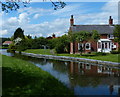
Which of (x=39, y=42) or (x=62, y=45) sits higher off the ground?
(x=39, y=42)

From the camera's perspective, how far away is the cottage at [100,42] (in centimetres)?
3753

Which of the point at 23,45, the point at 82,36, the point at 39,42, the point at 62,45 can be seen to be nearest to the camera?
the point at 82,36

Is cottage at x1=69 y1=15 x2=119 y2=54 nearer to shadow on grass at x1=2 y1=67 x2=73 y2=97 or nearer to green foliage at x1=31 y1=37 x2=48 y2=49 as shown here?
green foliage at x1=31 y1=37 x2=48 y2=49

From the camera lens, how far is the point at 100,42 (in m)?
37.7

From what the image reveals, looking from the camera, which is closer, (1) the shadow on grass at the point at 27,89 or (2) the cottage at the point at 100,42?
(1) the shadow on grass at the point at 27,89

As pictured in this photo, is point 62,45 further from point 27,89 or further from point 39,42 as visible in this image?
point 27,89

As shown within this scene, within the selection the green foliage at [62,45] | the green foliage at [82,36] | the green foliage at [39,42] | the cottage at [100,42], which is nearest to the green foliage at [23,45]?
the green foliage at [39,42]

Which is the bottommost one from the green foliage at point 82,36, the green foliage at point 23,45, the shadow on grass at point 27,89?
the shadow on grass at point 27,89

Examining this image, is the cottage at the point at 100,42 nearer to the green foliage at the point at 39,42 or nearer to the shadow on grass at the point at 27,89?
the green foliage at the point at 39,42

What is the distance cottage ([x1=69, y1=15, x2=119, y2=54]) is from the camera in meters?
37.5

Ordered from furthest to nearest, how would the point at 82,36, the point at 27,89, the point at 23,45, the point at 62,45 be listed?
the point at 23,45, the point at 62,45, the point at 82,36, the point at 27,89

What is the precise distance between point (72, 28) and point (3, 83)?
3118cm

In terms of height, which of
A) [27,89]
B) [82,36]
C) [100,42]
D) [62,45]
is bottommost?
[27,89]

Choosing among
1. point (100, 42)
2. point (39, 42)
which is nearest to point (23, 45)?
point (39, 42)
